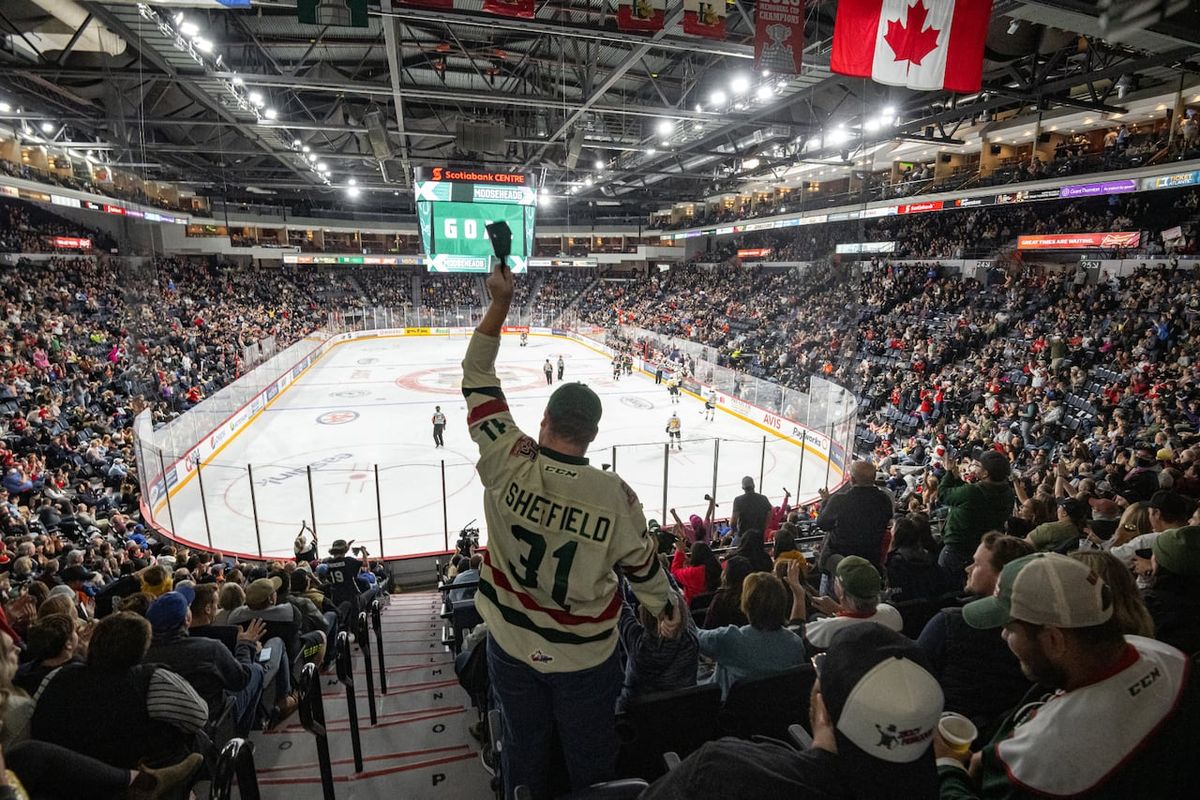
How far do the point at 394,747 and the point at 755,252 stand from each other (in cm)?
3950

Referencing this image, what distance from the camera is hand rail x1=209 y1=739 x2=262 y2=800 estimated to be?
2.26m

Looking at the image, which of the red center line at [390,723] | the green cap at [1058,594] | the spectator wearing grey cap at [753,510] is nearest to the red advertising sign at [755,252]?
the spectator wearing grey cap at [753,510]

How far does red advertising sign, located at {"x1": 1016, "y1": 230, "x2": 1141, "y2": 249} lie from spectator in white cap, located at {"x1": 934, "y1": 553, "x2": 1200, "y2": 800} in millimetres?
22915

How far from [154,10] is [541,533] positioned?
508 inches

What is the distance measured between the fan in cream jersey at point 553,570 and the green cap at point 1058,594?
1046mm

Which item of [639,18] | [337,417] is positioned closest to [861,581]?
[639,18]

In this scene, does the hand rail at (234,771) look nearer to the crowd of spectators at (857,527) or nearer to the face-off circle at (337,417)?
the crowd of spectators at (857,527)

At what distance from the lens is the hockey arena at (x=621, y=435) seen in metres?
2.07

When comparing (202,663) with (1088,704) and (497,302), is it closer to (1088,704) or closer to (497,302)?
(497,302)

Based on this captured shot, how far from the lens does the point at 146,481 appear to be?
36.8 ft

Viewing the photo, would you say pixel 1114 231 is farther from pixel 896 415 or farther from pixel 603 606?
pixel 603 606

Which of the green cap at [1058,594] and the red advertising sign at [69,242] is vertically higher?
the red advertising sign at [69,242]

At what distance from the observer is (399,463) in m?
16.1

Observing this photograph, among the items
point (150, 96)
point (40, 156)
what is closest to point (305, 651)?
point (150, 96)
